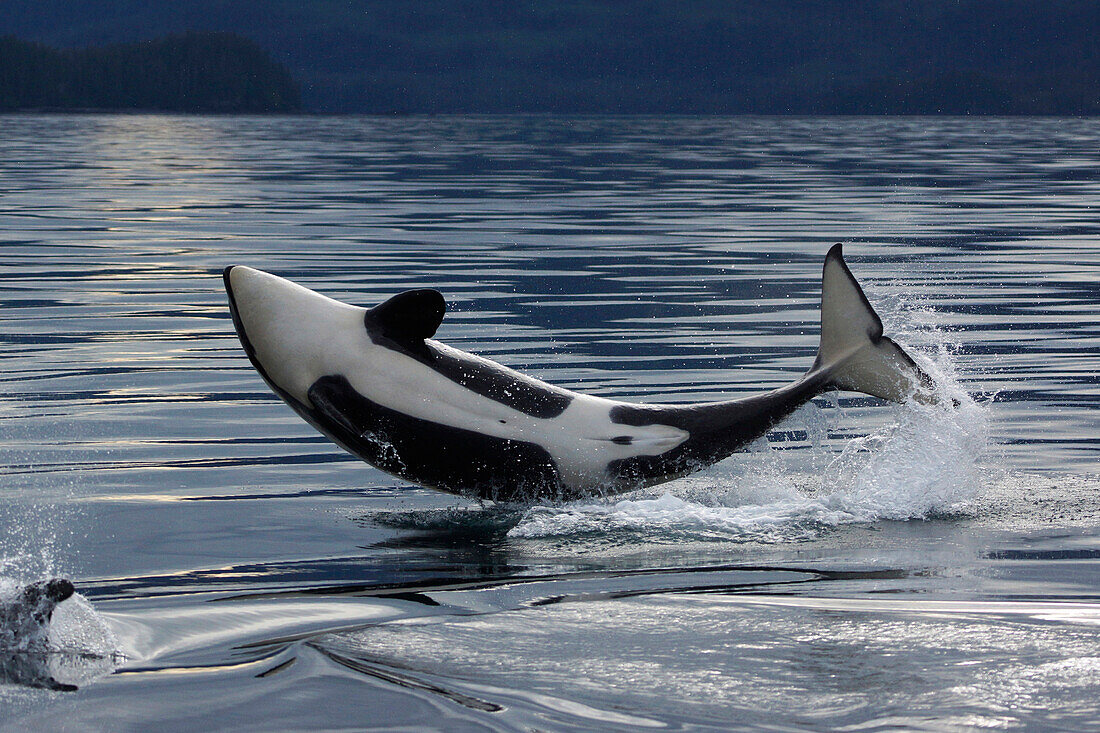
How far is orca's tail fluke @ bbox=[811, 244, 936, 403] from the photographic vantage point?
32.4ft

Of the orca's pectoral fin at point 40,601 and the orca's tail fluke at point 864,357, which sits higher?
the orca's tail fluke at point 864,357

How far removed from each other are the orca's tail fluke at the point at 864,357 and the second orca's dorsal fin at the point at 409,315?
250 centimetres

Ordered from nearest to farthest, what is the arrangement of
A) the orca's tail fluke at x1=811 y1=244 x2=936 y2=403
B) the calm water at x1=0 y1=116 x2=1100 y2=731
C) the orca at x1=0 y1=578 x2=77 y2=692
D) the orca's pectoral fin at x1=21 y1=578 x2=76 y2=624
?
1. the calm water at x1=0 y1=116 x2=1100 y2=731
2. the orca at x1=0 y1=578 x2=77 y2=692
3. the orca's pectoral fin at x1=21 y1=578 x2=76 y2=624
4. the orca's tail fluke at x1=811 y1=244 x2=936 y2=403

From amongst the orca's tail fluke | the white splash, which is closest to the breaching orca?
the white splash

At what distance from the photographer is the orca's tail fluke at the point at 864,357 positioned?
9.88 m

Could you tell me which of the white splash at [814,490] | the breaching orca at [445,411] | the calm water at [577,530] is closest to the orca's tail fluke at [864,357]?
the white splash at [814,490]

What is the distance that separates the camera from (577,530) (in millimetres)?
8773

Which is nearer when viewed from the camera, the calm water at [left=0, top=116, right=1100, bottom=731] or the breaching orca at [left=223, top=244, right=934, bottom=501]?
the calm water at [left=0, top=116, right=1100, bottom=731]

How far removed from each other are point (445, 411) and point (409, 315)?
1.88 feet

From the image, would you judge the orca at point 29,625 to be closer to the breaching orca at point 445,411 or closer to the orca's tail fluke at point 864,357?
the breaching orca at point 445,411

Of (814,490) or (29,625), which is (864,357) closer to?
(814,490)

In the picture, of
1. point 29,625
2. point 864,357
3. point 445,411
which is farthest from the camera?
point 864,357

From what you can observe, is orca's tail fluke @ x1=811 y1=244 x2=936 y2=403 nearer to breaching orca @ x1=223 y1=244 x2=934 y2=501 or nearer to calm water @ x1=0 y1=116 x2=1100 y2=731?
calm water @ x1=0 y1=116 x2=1100 y2=731

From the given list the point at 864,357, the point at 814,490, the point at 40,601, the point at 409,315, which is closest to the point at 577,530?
the point at 409,315
